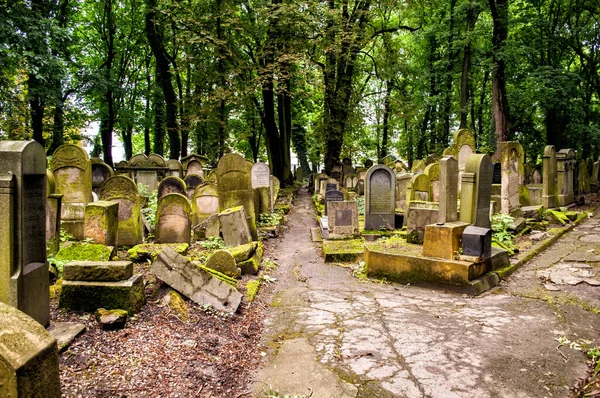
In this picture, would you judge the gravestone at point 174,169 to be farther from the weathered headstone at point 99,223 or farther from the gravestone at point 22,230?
the gravestone at point 22,230

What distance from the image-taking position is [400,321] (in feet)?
15.3

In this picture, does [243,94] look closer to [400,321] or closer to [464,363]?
[400,321]

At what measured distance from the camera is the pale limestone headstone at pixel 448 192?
675cm

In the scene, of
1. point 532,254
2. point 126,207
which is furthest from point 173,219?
point 532,254

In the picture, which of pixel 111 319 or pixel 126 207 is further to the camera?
pixel 126 207

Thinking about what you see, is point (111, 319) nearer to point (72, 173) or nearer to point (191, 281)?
point (191, 281)

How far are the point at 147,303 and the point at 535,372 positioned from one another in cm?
377

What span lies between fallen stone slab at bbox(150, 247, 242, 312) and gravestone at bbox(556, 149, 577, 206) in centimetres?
1210

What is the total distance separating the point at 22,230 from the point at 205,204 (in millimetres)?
6589

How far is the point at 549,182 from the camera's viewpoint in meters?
12.1

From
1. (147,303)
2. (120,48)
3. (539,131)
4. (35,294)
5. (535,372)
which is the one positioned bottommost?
(535,372)

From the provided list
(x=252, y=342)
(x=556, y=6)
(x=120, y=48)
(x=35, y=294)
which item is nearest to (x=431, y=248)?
(x=252, y=342)

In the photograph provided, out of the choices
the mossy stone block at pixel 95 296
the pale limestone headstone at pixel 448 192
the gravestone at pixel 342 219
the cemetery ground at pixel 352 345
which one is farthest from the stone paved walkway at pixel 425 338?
the gravestone at pixel 342 219

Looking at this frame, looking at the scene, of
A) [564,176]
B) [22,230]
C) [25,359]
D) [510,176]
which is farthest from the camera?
[564,176]
